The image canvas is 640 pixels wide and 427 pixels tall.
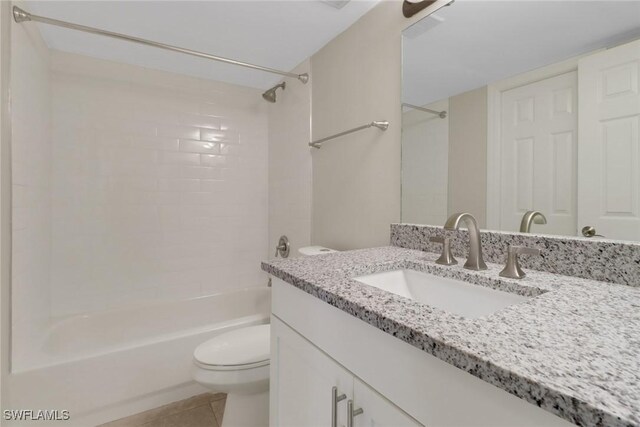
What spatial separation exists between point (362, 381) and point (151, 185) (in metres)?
2.09

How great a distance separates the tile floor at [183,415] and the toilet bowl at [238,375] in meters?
0.32

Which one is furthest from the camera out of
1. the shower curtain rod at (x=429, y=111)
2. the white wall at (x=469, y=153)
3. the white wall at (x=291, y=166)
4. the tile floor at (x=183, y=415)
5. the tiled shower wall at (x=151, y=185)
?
the white wall at (x=291, y=166)

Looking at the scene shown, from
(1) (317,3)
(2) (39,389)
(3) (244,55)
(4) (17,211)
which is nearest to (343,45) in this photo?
(1) (317,3)

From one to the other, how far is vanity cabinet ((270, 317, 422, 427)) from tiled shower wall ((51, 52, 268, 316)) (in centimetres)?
159

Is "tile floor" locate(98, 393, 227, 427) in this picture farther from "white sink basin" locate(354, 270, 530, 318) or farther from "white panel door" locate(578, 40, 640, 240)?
"white panel door" locate(578, 40, 640, 240)

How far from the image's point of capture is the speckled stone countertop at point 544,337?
0.31 metres

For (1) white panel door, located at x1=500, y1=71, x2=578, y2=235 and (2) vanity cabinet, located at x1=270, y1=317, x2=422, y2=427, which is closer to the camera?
(2) vanity cabinet, located at x1=270, y1=317, x2=422, y2=427

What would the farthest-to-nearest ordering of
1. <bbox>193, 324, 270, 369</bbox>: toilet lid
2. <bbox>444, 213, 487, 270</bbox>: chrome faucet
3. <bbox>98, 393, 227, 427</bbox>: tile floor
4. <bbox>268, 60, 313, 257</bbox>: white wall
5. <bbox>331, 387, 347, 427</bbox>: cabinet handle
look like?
<bbox>268, 60, 313, 257</bbox>: white wall
<bbox>98, 393, 227, 427</bbox>: tile floor
<bbox>193, 324, 270, 369</bbox>: toilet lid
<bbox>444, 213, 487, 270</bbox>: chrome faucet
<bbox>331, 387, 347, 427</bbox>: cabinet handle

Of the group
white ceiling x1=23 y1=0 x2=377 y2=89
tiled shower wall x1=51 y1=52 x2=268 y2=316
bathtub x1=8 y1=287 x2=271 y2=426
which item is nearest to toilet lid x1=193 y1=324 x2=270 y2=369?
bathtub x1=8 y1=287 x2=271 y2=426

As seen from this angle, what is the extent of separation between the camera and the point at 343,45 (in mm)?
1629

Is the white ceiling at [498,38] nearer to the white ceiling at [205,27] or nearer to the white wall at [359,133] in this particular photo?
the white wall at [359,133]

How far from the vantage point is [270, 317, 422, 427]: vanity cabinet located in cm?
56

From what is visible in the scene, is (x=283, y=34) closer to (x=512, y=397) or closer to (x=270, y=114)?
(x=270, y=114)

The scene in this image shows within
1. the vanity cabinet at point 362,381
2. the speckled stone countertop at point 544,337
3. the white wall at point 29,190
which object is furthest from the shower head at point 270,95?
the speckled stone countertop at point 544,337
